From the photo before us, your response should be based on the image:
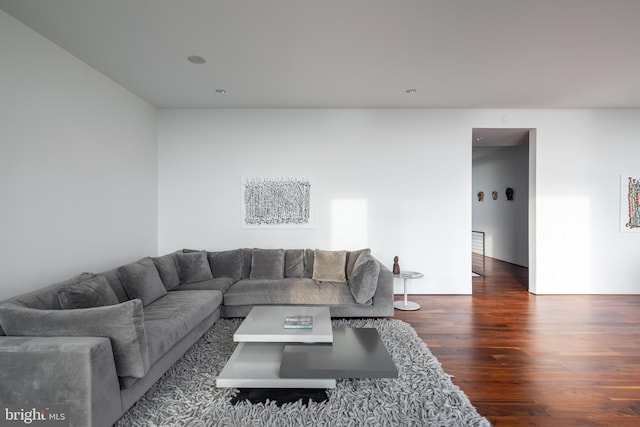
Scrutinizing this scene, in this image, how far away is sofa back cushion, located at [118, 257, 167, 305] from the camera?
280 centimetres

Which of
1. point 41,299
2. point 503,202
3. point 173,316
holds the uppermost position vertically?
point 503,202

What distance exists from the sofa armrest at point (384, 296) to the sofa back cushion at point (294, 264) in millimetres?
1085

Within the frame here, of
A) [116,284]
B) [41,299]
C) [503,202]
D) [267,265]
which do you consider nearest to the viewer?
[41,299]

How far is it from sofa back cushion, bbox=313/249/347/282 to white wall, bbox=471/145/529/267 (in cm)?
487

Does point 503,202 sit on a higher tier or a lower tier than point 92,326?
higher

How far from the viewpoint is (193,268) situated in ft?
12.0

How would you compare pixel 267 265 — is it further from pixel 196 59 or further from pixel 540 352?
pixel 540 352

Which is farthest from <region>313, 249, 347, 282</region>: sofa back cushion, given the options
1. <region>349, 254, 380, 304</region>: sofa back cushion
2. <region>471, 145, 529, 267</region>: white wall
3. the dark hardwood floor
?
<region>471, 145, 529, 267</region>: white wall

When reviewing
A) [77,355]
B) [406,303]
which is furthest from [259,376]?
[406,303]

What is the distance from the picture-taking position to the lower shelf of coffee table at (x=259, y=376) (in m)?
1.90

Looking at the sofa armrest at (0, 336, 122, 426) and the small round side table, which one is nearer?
the sofa armrest at (0, 336, 122, 426)

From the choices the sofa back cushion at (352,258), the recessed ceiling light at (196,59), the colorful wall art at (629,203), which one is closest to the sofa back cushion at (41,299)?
the recessed ceiling light at (196,59)

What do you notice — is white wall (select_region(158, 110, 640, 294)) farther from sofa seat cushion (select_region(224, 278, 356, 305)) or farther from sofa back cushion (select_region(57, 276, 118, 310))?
sofa back cushion (select_region(57, 276, 118, 310))

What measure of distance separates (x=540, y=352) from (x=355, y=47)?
3.28 meters
